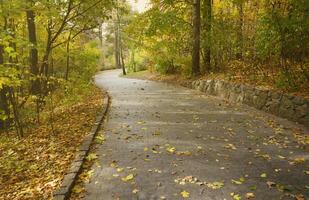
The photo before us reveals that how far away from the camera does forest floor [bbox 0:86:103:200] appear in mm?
5090

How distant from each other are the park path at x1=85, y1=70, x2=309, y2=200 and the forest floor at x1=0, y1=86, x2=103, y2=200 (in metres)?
0.61

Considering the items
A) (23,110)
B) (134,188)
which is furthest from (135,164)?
(23,110)

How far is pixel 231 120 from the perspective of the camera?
9.10m

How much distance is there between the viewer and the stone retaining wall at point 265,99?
27.6ft

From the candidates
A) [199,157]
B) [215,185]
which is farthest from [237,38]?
[215,185]

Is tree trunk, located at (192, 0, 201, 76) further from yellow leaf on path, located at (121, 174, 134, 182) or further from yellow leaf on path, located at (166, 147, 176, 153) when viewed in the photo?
yellow leaf on path, located at (121, 174, 134, 182)

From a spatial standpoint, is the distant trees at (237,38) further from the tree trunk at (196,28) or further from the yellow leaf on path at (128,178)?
the yellow leaf on path at (128,178)

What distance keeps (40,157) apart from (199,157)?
10.4 ft

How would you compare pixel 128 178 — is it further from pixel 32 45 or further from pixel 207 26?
pixel 207 26

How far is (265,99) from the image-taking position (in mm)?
10062

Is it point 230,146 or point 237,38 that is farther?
point 237,38

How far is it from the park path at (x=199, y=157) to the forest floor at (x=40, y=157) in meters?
0.61

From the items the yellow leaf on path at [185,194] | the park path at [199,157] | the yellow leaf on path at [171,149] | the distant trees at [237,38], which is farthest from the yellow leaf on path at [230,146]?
the distant trees at [237,38]

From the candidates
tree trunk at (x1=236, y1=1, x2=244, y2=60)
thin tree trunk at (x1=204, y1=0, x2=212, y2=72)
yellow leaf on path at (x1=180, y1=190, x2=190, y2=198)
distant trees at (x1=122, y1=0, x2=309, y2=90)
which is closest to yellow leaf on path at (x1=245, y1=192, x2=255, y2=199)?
yellow leaf on path at (x1=180, y1=190, x2=190, y2=198)
